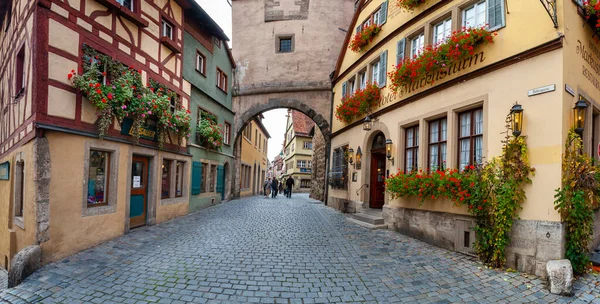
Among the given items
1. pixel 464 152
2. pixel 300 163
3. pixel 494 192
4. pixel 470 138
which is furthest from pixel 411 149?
pixel 300 163

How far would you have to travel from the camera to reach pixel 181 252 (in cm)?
559

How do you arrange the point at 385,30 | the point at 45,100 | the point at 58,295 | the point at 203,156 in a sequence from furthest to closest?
the point at 203,156, the point at 385,30, the point at 45,100, the point at 58,295

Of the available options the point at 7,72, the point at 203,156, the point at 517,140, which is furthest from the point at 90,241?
the point at 517,140

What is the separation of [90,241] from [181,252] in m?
2.05

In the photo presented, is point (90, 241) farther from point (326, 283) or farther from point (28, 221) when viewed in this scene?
point (326, 283)

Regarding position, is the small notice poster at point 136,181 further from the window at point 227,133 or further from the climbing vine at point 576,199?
the climbing vine at point 576,199

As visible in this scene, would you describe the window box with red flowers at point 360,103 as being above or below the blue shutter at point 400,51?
below

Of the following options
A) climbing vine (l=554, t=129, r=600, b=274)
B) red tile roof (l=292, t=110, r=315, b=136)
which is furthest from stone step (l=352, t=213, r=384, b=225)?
red tile roof (l=292, t=110, r=315, b=136)

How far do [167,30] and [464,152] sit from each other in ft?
30.3

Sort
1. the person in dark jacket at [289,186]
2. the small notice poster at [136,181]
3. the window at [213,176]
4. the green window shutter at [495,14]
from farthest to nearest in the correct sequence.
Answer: the person in dark jacket at [289,186] → the window at [213,176] → the small notice poster at [136,181] → the green window shutter at [495,14]

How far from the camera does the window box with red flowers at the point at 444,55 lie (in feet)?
19.2

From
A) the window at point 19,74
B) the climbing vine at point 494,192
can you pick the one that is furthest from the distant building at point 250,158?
the climbing vine at point 494,192

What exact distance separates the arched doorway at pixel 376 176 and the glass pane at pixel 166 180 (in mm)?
6697

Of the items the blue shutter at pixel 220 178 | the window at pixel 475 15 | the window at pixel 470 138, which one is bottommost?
the blue shutter at pixel 220 178
